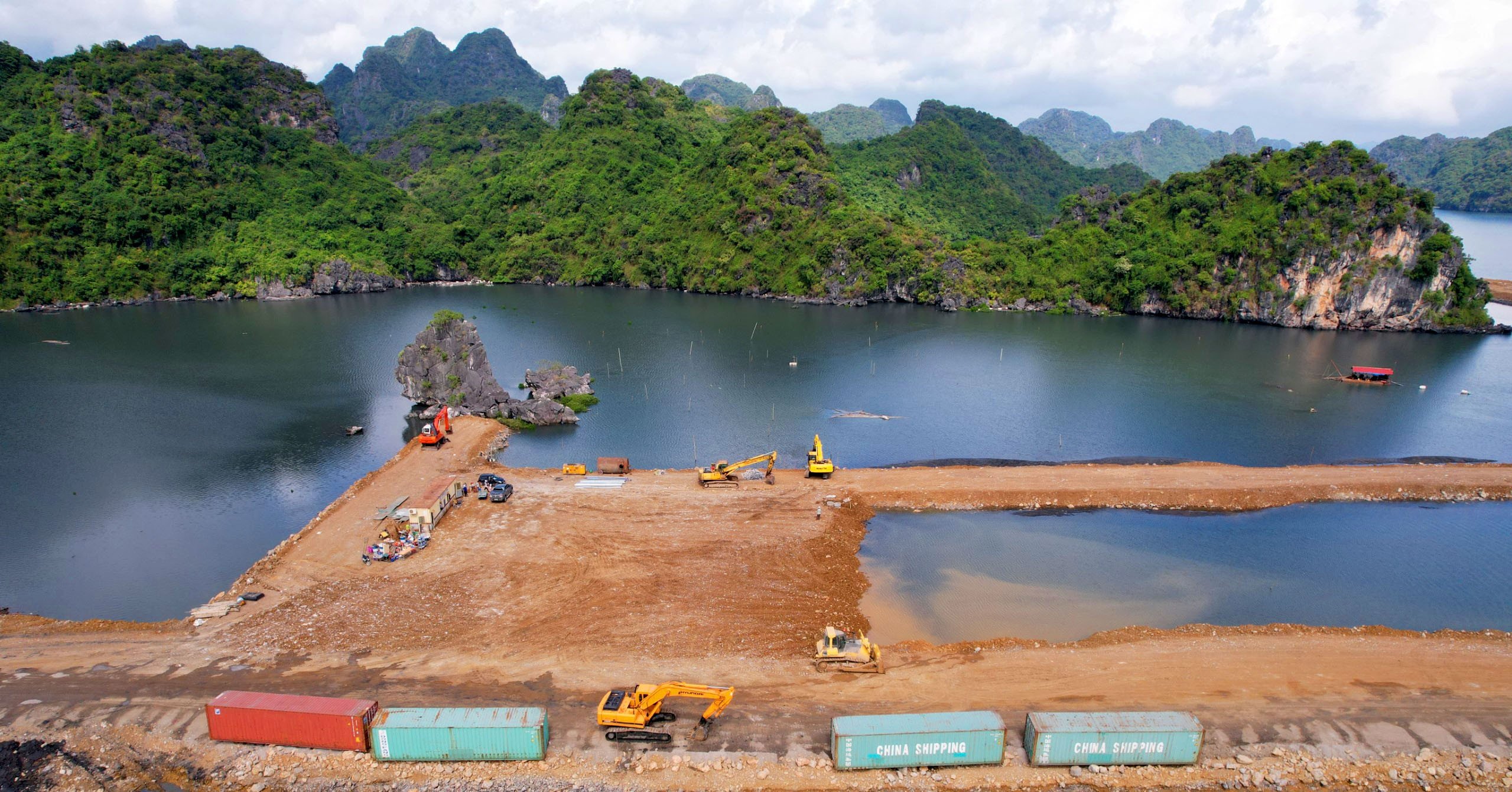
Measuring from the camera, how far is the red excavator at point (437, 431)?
50.3 metres

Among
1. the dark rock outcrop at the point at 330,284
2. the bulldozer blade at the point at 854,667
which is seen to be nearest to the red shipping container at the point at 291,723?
Result: the bulldozer blade at the point at 854,667

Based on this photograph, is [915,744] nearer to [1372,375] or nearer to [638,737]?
[638,737]

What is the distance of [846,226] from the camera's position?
122875mm

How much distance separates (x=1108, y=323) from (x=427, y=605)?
102062mm

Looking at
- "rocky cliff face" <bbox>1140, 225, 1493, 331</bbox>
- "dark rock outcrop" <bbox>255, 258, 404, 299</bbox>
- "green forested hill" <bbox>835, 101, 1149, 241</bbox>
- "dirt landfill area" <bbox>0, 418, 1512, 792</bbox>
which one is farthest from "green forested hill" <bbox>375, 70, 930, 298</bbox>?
"dirt landfill area" <bbox>0, 418, 1512, 792</bbox>

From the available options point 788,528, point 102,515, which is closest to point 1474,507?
point 788,528

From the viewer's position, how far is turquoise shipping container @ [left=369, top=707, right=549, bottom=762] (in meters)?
21.6

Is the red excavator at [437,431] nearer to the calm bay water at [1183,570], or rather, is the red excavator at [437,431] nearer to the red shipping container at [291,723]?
the red shipping container at [291,723]

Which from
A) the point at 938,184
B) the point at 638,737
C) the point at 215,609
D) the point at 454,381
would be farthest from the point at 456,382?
the point at 938,184

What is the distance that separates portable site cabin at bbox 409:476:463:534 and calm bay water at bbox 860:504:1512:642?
21687mm

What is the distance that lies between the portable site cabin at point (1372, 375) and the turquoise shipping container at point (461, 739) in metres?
82.2

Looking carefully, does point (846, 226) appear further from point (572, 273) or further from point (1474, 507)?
point (1474, 507)

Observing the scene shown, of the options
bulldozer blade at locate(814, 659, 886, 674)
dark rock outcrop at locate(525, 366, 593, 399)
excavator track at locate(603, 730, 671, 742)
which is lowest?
excavator track at locate(603, 730, 671, 742)

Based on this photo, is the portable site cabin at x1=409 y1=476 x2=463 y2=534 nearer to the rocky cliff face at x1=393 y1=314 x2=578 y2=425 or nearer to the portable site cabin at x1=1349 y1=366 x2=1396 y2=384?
the rocky cliff face at x1=393 y1=314 x2=578 y2=425
